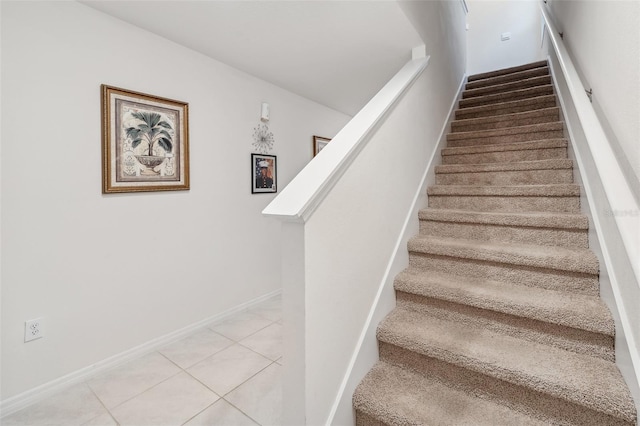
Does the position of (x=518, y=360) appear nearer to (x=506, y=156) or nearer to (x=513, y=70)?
(x=506, y=156)

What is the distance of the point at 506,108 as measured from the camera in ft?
10.2

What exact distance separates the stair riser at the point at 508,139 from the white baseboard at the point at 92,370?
2734mm

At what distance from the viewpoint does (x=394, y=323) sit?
1516 mm

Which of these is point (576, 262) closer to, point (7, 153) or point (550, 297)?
point (550, 297)

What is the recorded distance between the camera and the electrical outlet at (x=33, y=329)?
160cm

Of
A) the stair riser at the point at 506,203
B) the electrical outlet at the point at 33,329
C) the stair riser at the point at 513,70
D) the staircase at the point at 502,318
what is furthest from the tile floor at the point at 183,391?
the stair riser at the point at 513,70

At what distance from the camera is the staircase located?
1114mm

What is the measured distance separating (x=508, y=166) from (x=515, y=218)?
2.16 feet

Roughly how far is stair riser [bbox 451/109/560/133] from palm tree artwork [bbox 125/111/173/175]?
2.76 metres

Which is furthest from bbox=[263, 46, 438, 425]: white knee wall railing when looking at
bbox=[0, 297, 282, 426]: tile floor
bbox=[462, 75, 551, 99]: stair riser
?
bbox=[462, 75, 551, 99]: stair riser

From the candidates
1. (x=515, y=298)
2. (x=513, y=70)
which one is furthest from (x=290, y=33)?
(x=513, y=70)

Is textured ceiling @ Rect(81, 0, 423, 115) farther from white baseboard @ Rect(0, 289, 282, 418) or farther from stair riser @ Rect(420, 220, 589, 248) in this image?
white baseboard @ Rect(0, 289, 282, 418)

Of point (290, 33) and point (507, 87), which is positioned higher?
point (507, 87)

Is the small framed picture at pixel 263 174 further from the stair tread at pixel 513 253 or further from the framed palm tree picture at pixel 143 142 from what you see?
the stair tread at pixel 513 253
